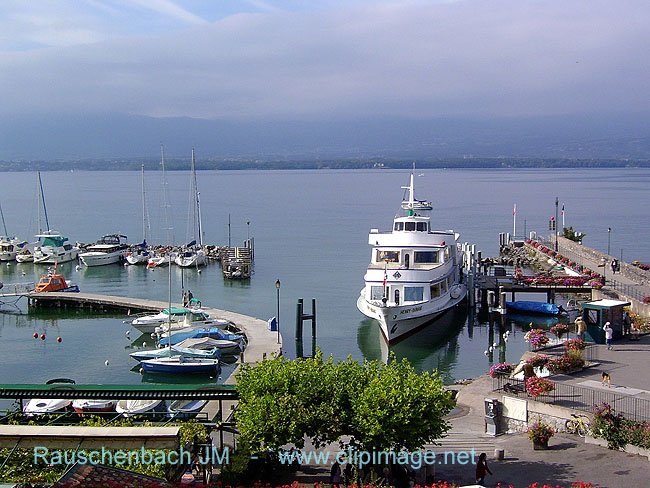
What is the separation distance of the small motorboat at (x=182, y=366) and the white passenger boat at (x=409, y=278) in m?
9.93

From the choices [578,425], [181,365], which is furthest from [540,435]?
[181,365]

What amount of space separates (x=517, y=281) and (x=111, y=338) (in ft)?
87.8

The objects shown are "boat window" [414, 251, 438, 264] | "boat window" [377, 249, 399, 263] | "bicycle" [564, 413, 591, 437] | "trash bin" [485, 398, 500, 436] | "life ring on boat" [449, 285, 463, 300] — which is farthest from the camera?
"life ring on boat" [449, 285, 463, 300]

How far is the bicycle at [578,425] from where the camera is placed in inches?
827

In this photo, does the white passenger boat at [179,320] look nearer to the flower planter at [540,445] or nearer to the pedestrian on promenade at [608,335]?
the pedestrian on promenade at [608,335]

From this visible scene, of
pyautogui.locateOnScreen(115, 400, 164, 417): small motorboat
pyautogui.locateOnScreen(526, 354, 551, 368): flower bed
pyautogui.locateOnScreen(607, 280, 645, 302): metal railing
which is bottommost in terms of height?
pyautogui.locateOnScreen(115, 400, 164, 417): small motorboat

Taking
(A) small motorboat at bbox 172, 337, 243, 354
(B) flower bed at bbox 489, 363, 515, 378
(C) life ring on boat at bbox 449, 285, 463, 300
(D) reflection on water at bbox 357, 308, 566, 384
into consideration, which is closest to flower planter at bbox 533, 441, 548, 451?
(B) flower bed at bbox 489, 363, 515, 378

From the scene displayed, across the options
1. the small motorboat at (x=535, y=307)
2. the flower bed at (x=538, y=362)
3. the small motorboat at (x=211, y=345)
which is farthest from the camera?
the small motorboat at (x=535, y=307)

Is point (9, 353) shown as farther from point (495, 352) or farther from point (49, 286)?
point (495, 352)

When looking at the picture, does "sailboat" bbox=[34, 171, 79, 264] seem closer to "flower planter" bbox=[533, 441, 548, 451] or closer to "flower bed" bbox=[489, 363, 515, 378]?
"flower bed" bbox=[489, 363, 515, 378]

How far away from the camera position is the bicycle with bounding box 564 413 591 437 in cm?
2100

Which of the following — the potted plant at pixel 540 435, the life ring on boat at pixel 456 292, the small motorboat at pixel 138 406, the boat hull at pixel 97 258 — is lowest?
the boat hull at pixel 97 258

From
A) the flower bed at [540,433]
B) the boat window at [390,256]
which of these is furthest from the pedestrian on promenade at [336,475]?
the boat window at [390,256]

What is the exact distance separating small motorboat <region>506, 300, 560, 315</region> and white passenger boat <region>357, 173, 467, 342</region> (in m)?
3.48
